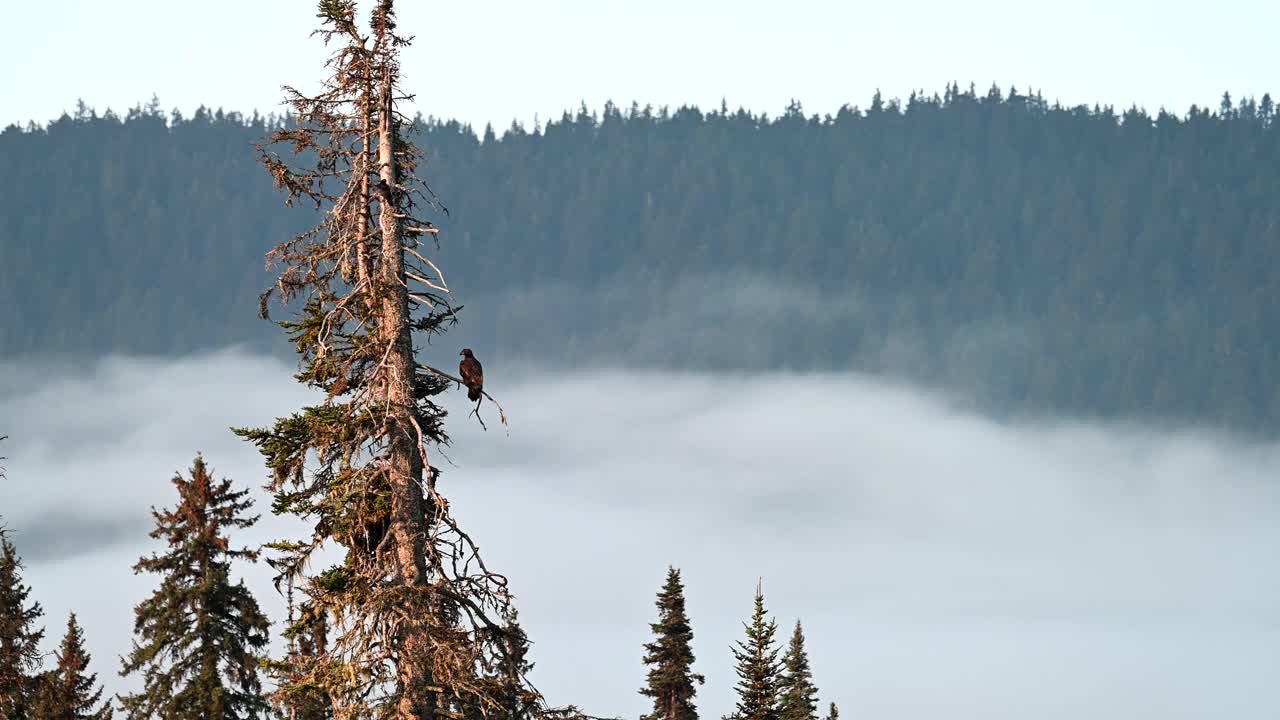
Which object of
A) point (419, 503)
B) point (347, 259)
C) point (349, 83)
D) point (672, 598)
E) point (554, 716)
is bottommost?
point (554, 716)

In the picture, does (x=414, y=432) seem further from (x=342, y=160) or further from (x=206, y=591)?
(x=206, y=591)

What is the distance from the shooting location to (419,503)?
18734 millimetres

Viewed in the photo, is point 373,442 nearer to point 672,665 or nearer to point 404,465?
point 404,465

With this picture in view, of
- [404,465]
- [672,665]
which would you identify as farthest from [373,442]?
[672,665]

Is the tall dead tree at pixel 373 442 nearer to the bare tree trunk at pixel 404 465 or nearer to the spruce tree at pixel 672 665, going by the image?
the bare tree trunk at pixel 404 465

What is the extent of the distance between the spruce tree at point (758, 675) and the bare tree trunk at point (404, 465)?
14.5 metres

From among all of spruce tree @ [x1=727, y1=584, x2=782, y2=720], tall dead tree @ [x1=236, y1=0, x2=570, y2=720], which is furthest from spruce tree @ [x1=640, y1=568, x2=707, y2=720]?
tall dead tree @ [x1=236, y1=0, x2=570, y2=720]

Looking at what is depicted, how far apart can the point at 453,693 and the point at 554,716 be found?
2.89 feet

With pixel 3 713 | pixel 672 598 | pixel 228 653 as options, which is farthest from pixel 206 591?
pixel 672 598

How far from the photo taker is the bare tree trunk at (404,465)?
60.5ft

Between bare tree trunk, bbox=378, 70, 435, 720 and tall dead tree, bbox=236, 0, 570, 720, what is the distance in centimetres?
1

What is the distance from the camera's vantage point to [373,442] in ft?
61.2

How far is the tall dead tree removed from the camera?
60.0 ft

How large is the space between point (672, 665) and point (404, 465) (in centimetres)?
2775
